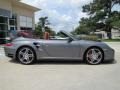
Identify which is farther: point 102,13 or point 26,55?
point 102,13

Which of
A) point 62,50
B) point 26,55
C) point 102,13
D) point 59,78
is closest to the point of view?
point 59,78

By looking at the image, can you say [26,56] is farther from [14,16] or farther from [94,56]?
[14,16]

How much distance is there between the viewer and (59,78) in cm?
711

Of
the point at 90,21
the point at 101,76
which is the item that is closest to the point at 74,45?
the point at 101,76

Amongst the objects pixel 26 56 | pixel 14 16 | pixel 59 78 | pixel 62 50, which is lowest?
pixel 59 78

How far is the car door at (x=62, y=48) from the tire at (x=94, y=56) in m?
0.41

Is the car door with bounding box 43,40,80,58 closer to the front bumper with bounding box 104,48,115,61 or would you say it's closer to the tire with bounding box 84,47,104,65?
the tire with bounding box 84,47,104,65

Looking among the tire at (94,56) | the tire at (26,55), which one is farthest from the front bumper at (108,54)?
the tire at (26,55)

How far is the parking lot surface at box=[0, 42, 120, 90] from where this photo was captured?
6.19 m

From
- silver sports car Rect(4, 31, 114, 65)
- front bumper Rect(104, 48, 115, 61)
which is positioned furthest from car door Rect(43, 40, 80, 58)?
front bumper Rect(104, 48, 115, 61)

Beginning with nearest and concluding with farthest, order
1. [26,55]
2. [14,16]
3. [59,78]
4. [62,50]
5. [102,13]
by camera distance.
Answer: [59,78], [62,50], [26,55], [14,16], [102,13]

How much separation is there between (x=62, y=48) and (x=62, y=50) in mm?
75

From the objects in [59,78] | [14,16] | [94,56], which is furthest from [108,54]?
[14,16]

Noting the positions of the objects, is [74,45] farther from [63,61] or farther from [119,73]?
[119,73]
